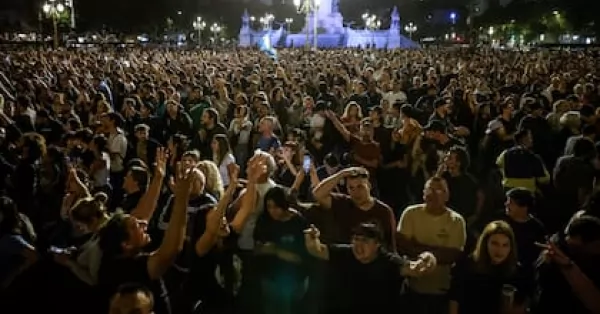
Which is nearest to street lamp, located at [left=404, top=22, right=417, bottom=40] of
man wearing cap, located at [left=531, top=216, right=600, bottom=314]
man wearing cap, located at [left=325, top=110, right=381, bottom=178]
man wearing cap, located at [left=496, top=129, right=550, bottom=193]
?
man wearing cap, located at [left=325, top=110, right=381, bottom=178]

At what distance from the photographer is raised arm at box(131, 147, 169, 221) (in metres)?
5.88

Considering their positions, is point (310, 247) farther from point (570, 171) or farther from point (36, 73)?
point (36, 73)

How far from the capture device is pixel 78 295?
183 inches

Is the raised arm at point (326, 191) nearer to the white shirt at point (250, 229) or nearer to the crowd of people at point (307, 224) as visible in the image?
the crowd of people at point (307, 224)

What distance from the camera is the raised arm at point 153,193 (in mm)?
5875

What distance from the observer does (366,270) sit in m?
5.05

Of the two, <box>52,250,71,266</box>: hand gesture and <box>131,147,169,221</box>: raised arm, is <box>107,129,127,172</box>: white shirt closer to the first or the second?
<box>131,147,169,221</box>: raised arm

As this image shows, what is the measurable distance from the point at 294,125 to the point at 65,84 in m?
5.81

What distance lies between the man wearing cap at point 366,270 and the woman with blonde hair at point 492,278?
264 millimetres

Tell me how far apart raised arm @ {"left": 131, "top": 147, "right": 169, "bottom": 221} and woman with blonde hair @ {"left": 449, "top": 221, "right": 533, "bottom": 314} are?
7.90ft

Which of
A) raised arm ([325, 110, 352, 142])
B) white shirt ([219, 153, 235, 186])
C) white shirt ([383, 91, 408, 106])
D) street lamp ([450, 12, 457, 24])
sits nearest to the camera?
white shirt ([219, 153, 235, 186])

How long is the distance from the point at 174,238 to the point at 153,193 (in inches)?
48.4

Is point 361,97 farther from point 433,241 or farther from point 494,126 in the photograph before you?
point 433,241

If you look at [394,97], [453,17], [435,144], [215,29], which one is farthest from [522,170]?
[453,17]
